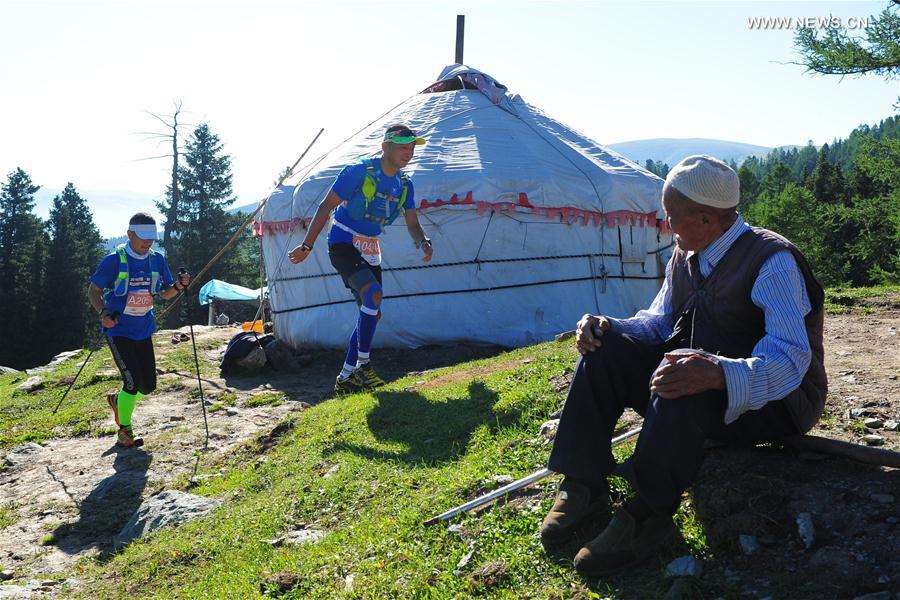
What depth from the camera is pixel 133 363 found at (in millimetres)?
6246

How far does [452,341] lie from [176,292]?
3999mm

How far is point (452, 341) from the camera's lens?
9.66m

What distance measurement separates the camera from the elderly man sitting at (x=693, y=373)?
7.50 feet

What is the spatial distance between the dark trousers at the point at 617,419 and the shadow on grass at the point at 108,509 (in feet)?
10.0

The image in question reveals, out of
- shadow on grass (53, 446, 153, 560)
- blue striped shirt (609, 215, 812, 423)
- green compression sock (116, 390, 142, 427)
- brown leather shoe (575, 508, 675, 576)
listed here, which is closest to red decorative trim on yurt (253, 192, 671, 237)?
green compression sock (116, 390, 142, 427)

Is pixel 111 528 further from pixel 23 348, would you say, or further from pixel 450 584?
pixel 23 348

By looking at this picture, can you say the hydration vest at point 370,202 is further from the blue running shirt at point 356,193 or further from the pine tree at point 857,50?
the pine tree at point 857,50

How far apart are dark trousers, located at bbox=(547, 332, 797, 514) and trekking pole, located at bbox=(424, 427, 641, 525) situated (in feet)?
1.73

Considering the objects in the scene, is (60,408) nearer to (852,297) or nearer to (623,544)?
(623,544)

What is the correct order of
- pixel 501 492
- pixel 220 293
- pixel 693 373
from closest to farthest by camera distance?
pixel 693 373
pixel 501 492
pixel 220 293

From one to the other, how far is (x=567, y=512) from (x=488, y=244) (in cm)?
751

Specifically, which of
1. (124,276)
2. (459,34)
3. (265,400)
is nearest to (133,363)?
(124,276)

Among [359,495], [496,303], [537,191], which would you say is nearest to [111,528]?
[359,495]

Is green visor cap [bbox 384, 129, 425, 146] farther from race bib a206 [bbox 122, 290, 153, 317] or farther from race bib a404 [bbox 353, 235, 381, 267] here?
race bib a206 [bbox 122, 290, 153, 317]
